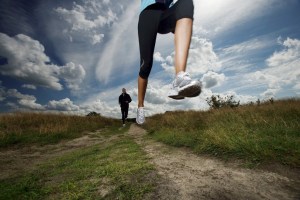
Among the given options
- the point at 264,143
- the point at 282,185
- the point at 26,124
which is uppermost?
the point at 26,124

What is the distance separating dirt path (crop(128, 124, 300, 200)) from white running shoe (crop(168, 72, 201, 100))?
955mm

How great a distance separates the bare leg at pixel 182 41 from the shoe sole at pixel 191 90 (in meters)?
0.22

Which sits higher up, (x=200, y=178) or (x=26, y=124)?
(x=26, y=124)

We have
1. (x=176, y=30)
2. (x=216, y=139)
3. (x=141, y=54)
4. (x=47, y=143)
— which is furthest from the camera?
(x=47, y=143)

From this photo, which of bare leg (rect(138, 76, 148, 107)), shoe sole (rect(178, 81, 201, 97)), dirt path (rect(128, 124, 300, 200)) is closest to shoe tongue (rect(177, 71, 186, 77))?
shoe sole (rect(178, 81, 201, 97))

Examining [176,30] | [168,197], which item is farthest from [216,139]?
[176,30]

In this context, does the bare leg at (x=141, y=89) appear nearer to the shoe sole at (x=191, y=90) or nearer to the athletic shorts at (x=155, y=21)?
the athletic shorts at (x=155, y=21)

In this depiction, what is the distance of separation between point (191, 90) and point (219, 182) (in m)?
1.10

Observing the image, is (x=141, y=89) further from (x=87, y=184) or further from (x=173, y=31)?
(x=87, y=184)

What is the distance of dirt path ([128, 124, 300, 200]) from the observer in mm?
2150

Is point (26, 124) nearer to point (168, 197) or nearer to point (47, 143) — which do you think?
point (47, 143)

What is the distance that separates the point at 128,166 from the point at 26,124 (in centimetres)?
977

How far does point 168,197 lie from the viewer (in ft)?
6.96

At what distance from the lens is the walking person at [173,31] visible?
2.14m
